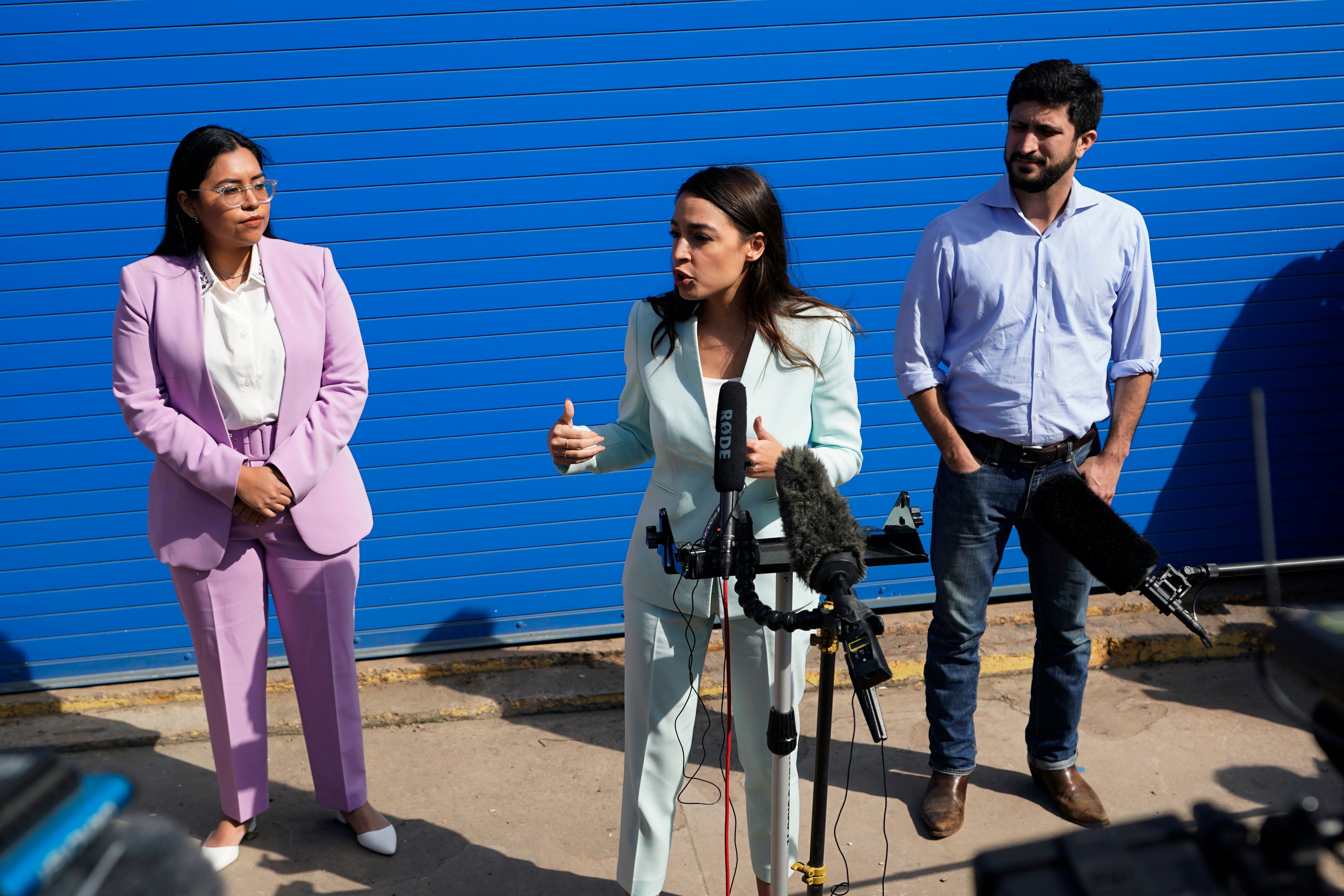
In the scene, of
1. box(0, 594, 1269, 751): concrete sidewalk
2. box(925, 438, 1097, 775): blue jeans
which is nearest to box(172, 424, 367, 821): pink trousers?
box(0, 594, 1269, 751): concrete sidewalk

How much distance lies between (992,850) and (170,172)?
297 centimetres

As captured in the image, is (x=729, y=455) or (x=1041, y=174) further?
(x=1041, y=174)

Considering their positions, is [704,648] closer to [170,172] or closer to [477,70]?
[170,172]

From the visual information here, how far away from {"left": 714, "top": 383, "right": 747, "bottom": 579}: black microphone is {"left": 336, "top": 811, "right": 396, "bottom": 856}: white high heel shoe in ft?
6.93

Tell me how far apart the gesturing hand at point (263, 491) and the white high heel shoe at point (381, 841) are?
1.19m

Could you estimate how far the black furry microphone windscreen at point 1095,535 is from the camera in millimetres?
2115

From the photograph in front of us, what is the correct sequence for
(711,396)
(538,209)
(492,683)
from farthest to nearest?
(492,683) < (538,209) < (711,396)

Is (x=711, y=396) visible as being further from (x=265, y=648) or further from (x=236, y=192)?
(x=265, y=648)

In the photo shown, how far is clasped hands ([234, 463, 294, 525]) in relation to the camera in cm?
314

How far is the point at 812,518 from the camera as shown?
6.28 ft

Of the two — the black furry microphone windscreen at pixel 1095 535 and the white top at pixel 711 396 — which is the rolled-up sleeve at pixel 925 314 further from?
the black furry microphone windscreen at pixel 1095 535

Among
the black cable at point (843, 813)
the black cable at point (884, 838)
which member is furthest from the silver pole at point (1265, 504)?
the black cable at point (884, 838)

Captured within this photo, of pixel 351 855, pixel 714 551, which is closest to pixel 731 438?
pixel 714 551

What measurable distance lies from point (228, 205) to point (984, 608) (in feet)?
9.23
